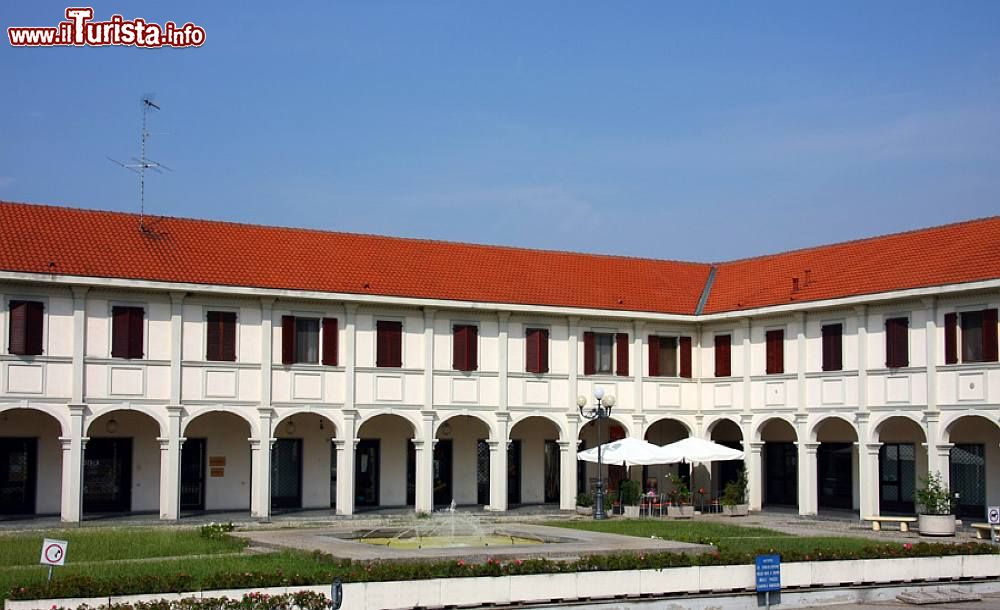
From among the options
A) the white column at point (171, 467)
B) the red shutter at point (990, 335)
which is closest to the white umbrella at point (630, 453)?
the red shutter at point (990, 335)

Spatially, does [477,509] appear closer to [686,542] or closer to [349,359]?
[349,359]

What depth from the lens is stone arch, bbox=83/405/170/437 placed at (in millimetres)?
32812

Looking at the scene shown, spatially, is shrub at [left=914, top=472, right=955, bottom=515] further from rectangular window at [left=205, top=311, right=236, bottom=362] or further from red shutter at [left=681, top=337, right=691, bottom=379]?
rectangular window at [left=205, top=311, right=236, bottom=362]

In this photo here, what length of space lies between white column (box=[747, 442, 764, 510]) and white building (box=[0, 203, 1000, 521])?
0.08 m

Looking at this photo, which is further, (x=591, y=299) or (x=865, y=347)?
(x=591, y=299)

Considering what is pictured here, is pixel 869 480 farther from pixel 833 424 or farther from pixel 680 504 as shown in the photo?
pixel 680 504

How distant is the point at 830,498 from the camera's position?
39625mm

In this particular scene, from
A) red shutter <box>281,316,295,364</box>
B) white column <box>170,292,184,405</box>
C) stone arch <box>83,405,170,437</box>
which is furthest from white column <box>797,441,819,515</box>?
stone arch <box>83,405,170,437</box>

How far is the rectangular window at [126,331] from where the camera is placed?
33.2 m

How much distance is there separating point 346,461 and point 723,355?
12.2 meters

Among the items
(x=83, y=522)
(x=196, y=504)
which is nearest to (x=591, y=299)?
(x=196, y=504)

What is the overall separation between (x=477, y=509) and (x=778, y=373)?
958 centimetres

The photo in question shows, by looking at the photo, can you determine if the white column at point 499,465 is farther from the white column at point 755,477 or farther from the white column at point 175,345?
the white column at point 175,345

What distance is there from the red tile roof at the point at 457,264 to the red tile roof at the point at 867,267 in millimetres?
43
